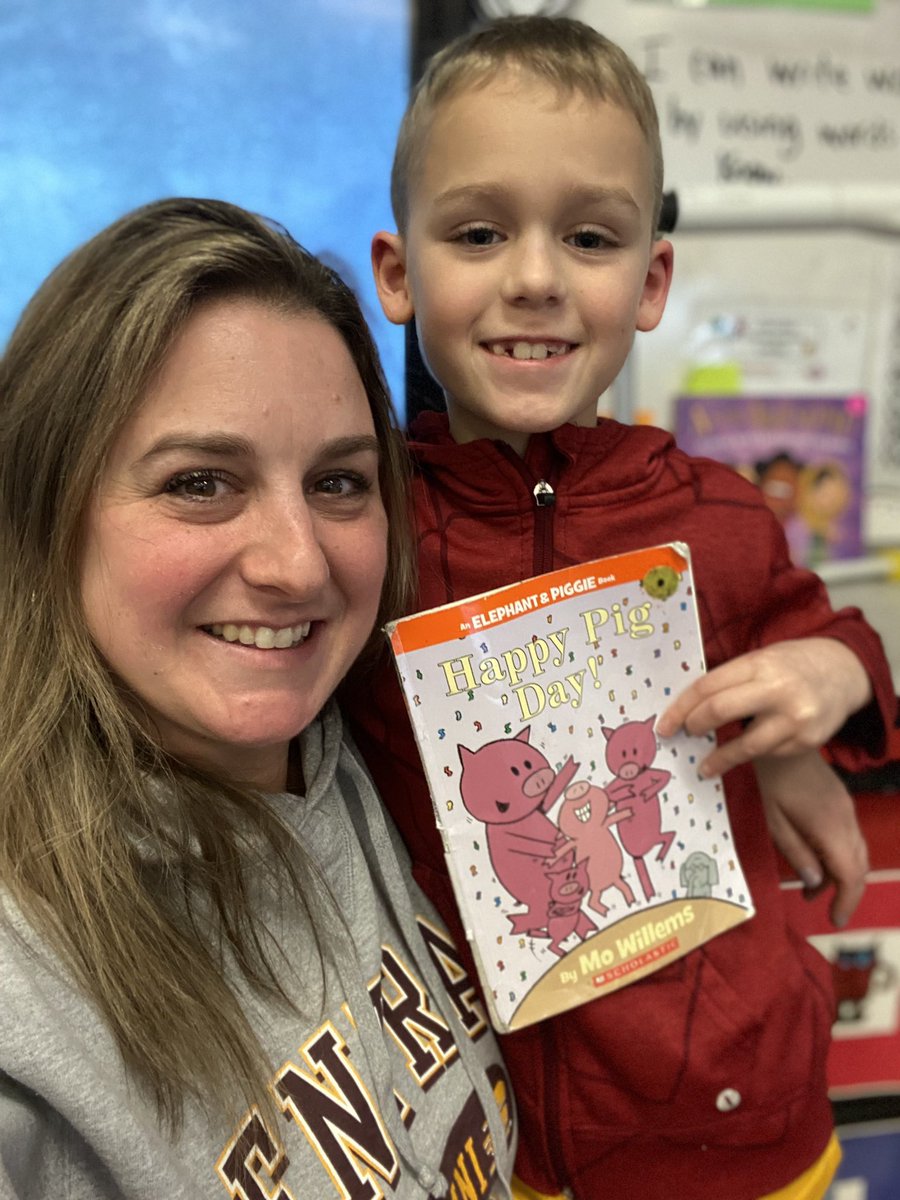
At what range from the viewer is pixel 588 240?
731 millimetres

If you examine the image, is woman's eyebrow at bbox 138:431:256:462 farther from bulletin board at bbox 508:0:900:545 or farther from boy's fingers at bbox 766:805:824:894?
bulletin board at bbox 508:0:900:545

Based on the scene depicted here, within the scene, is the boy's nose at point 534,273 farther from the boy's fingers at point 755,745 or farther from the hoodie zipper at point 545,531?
the boy's fingers at point 755,745

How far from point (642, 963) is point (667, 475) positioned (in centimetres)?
44

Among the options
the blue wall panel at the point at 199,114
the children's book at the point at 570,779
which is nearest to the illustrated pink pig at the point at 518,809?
→ the children's book at the point at 570,779

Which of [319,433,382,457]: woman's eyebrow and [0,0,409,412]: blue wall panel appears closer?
[319,433,382,457]: woman's eyebrow

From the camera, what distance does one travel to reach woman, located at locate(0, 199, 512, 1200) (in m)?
0.58

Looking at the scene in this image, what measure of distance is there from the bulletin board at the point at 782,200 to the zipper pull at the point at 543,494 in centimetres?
63

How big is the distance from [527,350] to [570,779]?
14.1 inches

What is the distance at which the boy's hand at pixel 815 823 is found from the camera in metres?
0.93

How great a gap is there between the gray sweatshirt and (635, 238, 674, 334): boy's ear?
45cm

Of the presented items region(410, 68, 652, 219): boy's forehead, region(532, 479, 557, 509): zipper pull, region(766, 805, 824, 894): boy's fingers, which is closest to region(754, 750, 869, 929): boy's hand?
region(766, 805, 824, 894): boy's fingers

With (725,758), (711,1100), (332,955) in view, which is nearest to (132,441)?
(332,955)

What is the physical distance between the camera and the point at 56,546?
62 cm

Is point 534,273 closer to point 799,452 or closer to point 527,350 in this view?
point 527,350
